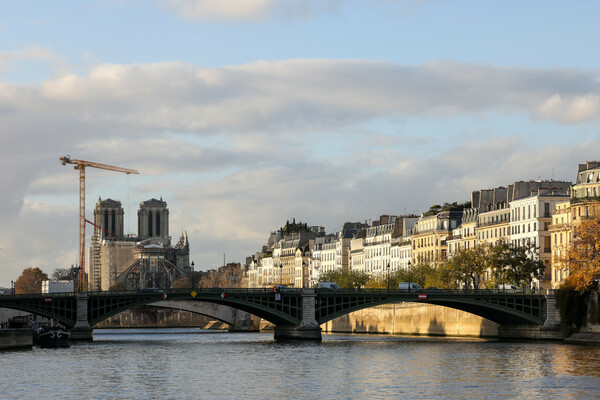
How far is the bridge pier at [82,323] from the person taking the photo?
432 feet

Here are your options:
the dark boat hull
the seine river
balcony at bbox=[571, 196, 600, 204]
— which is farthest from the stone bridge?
balcony at bbox=[571, 196, 600, 204]

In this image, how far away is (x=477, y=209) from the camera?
583 feet

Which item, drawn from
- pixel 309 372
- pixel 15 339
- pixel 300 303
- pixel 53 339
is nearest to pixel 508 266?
pixel 300 303

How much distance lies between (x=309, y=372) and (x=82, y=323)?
5221 centimetres

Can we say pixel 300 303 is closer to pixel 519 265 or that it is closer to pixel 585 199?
pixel 519 265

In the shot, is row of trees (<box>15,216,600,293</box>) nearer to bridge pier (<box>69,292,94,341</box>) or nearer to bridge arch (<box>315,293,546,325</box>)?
bridge arch (<box>315,293,546,325</box>)

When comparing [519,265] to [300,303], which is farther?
[519,265]

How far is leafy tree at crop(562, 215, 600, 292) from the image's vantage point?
117312 mm

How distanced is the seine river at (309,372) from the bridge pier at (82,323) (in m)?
11.4

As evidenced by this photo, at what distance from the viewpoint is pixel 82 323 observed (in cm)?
13388

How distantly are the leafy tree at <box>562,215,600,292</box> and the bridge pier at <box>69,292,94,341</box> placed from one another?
4683cm

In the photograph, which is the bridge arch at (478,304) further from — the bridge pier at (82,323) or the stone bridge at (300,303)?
the bridge pier at (82,323)

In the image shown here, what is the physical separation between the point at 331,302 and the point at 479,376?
58.0m

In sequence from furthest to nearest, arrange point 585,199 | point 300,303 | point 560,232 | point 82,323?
1. point 560,232
2. point 585,199
3. point 300,303
4. point 82,323
